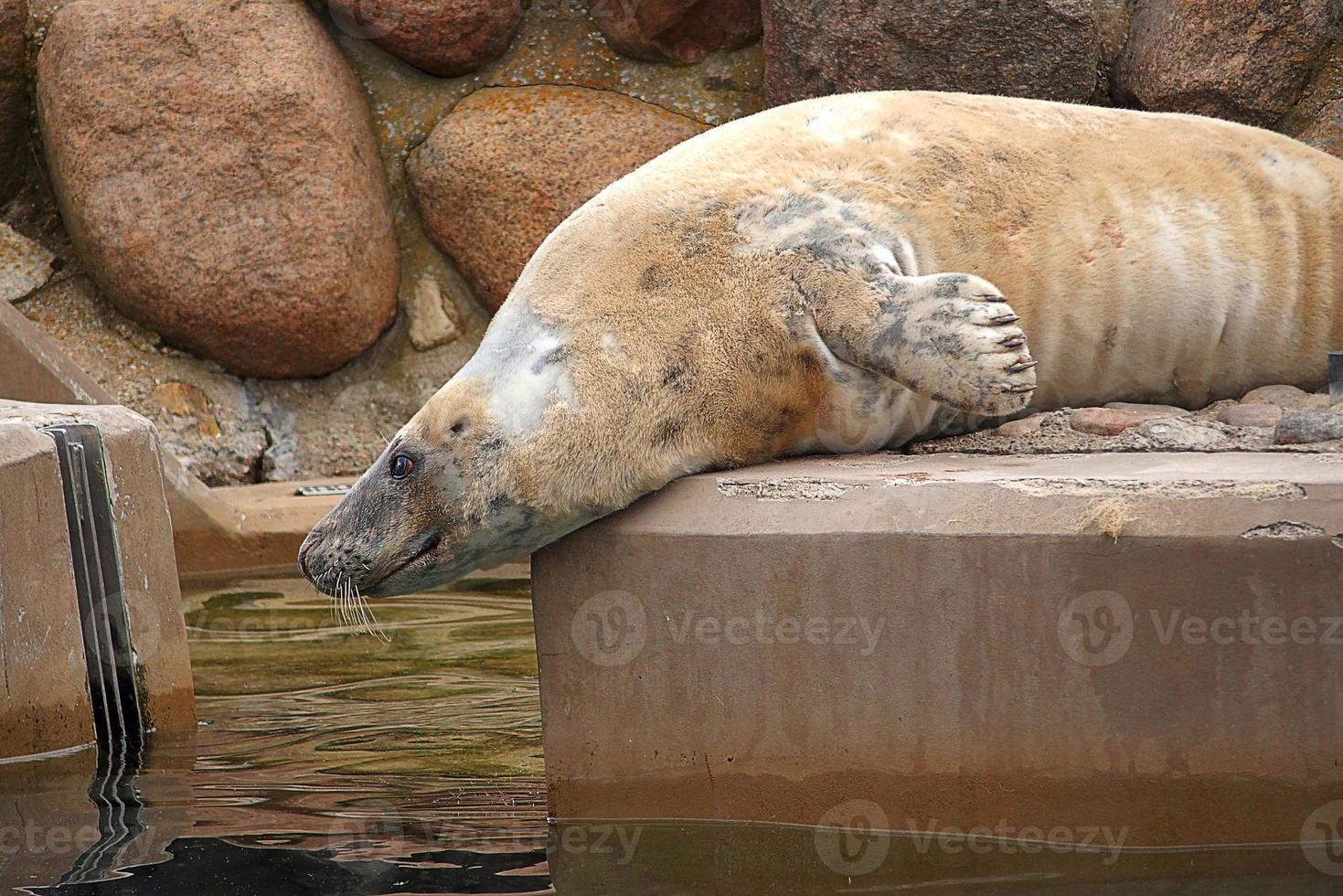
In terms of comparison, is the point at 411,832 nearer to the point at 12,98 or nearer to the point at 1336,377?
the point at 1336,377

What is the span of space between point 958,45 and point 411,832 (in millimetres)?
3567

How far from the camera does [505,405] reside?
2.78 m

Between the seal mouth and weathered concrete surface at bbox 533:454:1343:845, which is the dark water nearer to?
weathered concrete surface at bbox 533:454:1343:845

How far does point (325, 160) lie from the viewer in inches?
225

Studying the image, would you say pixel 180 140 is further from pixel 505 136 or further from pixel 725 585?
pixel 725 585

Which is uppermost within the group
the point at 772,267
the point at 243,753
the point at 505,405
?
the point at 772,267

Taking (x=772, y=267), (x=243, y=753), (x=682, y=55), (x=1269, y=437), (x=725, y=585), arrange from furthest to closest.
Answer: (x=682, y=55) → (x=243, y=753) → (x=772, y=267) → (x=1269, y=437) → (x=725, y=585)

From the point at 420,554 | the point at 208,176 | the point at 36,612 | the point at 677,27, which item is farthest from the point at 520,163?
the point at 420,554

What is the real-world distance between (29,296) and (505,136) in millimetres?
1855

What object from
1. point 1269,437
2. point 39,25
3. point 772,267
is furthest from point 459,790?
point 39,25

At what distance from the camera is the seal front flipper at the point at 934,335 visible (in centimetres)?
269

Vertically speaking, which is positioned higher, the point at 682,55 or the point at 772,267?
the point at 682,55

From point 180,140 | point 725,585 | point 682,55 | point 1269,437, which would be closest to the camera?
point 725,585

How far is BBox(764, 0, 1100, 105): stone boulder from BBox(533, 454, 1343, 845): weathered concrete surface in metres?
2.88
